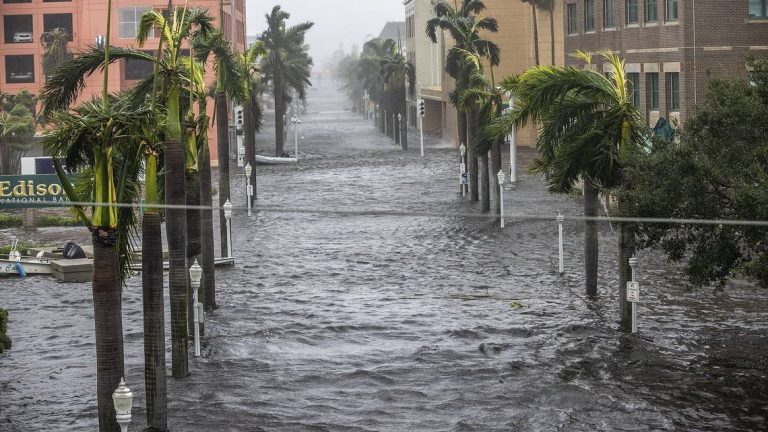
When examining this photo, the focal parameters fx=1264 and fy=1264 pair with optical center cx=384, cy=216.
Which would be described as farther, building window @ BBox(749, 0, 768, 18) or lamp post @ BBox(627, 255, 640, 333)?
building window @ BBox(749, 0, 768, 18)

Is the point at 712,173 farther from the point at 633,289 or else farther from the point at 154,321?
the point at 154,321

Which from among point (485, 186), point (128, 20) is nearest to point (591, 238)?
point (485, 186)

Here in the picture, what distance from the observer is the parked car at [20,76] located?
9225cm

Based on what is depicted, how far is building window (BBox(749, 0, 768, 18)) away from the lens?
46.8 meters

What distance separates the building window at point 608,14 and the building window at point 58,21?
4498 cm

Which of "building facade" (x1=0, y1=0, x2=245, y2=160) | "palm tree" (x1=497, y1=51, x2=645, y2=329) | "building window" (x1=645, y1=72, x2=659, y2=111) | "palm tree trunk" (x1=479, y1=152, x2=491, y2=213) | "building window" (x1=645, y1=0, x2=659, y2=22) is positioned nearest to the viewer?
"palm tree" (x1=497, y1=51, x2=645, y2=329)

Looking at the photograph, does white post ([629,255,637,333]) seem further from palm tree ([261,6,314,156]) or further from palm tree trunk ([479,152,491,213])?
palm tree ([261,6,314,156])

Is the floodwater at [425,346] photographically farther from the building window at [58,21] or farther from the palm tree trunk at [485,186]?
the building window at [58,21]

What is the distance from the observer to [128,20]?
88.9 metres

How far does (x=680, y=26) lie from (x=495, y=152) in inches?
359

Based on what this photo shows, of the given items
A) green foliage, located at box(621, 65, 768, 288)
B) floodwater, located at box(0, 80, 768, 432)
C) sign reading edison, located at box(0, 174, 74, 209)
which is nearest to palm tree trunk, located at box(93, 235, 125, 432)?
floodwater, located at box(0, 80, 768, 432)

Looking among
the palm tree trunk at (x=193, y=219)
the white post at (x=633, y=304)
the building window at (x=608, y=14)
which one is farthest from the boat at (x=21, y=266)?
the building window at (x=608, y=14)

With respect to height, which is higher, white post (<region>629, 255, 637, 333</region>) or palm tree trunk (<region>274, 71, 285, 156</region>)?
palm tree trunk (<region>274, 71, 285, 156</region>)

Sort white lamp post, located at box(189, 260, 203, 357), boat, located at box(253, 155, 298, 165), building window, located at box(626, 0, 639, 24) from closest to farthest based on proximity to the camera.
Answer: white lamp post, located at box(189, 260, 203, 357) < building window, located at box(626, 0, 639, 24) < boat, located at box(253, 155, 298, 165)
